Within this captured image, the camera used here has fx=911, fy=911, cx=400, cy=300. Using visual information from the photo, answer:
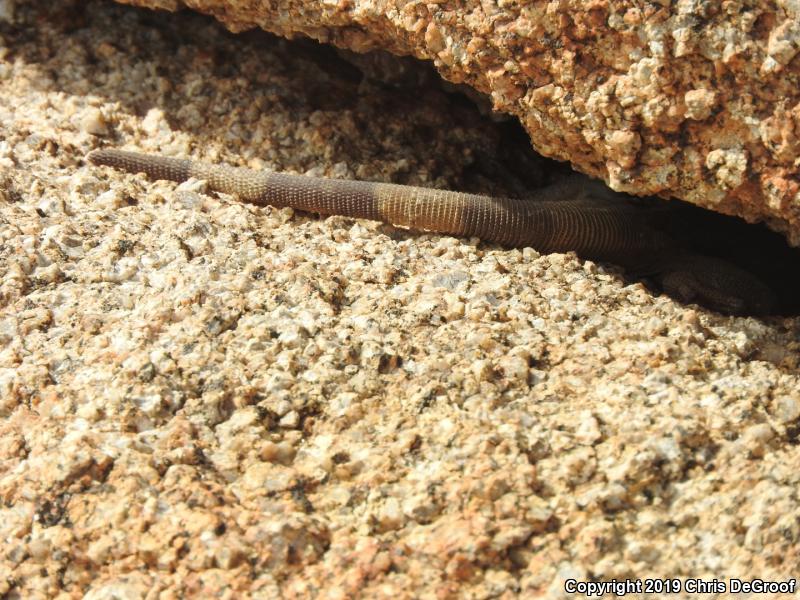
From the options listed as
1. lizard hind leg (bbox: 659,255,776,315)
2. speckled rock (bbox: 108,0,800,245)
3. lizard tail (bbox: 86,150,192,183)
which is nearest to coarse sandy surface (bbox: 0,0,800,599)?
lizard tail (bbox: 86,150,192,183)

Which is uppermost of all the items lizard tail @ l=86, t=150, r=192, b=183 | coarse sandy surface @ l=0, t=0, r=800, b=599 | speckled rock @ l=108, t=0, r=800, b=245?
speckled rock @ l=108, t=0, r=800, b=245

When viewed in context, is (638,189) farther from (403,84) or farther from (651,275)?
(403,84)

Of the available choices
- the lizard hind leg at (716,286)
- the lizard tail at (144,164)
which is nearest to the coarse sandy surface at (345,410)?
the lizard tail at (144,164)

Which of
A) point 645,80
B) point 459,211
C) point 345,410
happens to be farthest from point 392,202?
point 345,410

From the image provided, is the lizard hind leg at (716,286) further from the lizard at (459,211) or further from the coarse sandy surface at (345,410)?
the coarse sandy surface at (345,410)

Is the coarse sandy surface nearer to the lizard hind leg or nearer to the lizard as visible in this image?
the lizard

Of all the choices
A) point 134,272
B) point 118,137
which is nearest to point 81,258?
point 134,272
